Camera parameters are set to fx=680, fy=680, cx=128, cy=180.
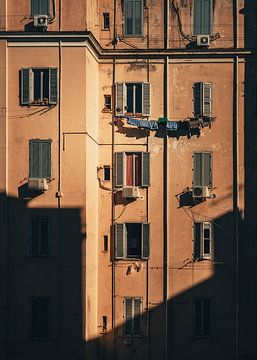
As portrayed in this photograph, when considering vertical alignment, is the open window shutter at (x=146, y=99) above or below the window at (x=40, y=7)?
below

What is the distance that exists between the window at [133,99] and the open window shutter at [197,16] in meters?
3.77

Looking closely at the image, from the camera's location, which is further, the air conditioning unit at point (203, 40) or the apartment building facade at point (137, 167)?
the air conditioning unit at point (203, 40)

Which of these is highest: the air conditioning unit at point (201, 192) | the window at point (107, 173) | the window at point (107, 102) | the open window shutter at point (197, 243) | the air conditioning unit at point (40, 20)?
the air conditioning unit at point (40, 20)

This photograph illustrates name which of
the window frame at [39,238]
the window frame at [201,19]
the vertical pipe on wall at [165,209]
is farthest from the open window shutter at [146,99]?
the window frame at [39,238]

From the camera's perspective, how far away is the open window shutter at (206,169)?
1352 inches

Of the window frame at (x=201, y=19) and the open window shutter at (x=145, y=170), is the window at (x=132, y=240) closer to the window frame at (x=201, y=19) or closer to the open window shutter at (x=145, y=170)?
the open window shutter at (x=145, y=170)

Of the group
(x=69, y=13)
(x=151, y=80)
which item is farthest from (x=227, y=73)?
(x=69, y=13)

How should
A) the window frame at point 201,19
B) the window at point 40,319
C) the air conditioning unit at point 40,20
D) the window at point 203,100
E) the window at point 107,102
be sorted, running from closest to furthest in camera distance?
the air conditioning unit at point 40,20
the window at point 40,319
the window at point 203,100
the window frame at point 201,19
the window at point 107,102

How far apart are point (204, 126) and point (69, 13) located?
8.78 metres

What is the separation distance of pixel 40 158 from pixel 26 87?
3418mm

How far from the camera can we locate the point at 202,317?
3406 cm

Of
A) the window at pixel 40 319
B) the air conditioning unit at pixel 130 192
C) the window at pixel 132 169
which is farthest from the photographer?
the window at pixel 132 169

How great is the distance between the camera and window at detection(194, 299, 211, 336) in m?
34.0

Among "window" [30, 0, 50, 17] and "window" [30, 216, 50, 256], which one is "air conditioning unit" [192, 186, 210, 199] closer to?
"window" [30, 216, 50, 256]
